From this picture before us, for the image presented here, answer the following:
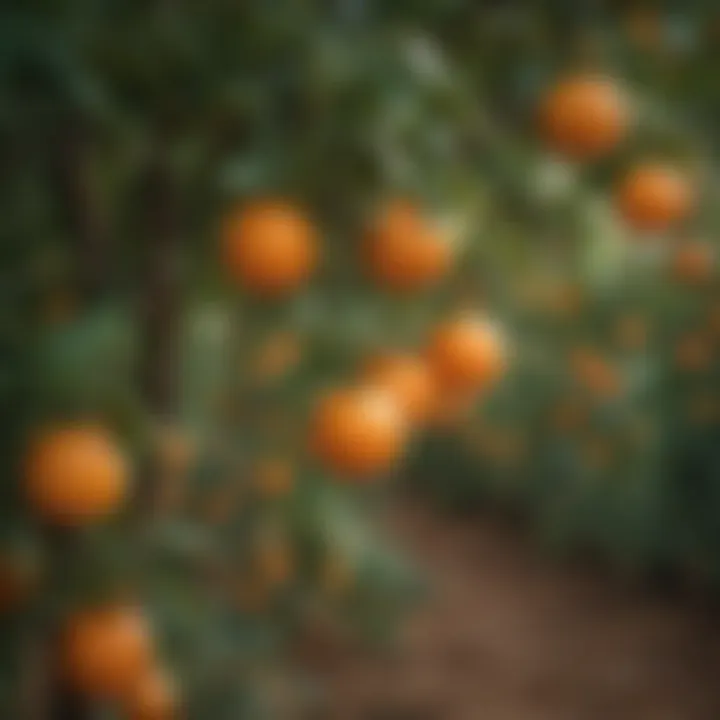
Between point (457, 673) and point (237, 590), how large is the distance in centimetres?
120

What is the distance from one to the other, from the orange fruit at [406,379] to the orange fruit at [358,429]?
0.02m

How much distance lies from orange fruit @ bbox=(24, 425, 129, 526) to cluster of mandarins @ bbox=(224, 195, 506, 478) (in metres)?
0.18

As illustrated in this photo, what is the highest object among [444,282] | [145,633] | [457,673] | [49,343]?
[457,673]

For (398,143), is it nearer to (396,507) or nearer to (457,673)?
(457,673)

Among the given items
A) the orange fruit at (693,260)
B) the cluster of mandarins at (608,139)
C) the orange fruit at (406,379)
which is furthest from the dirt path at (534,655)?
the cluster of mandarins at (608,139)

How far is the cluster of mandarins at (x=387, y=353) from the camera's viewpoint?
3.12 feet

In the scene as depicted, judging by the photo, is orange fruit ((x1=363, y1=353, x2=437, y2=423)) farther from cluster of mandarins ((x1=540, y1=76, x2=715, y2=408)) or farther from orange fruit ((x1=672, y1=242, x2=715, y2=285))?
orange fruit ((x1=672, y1=242, x2=715, y2=285))

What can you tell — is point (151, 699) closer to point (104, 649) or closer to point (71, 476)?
point (104, 649)

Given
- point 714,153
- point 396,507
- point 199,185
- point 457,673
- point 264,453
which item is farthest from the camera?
point 396,507

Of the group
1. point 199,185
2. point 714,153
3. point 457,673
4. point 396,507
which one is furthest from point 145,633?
point 396,507

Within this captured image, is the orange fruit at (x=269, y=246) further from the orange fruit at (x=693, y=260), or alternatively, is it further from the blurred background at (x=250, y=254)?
the orange fruit at (x=693, y=260)

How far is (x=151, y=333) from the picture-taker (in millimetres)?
1184

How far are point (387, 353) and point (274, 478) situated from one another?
207 mm

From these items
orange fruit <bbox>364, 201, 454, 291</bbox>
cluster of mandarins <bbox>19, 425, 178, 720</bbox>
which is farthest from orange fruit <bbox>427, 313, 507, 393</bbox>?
cluster of mandarins <bbox>19, 425, 178, 720</bbox>
